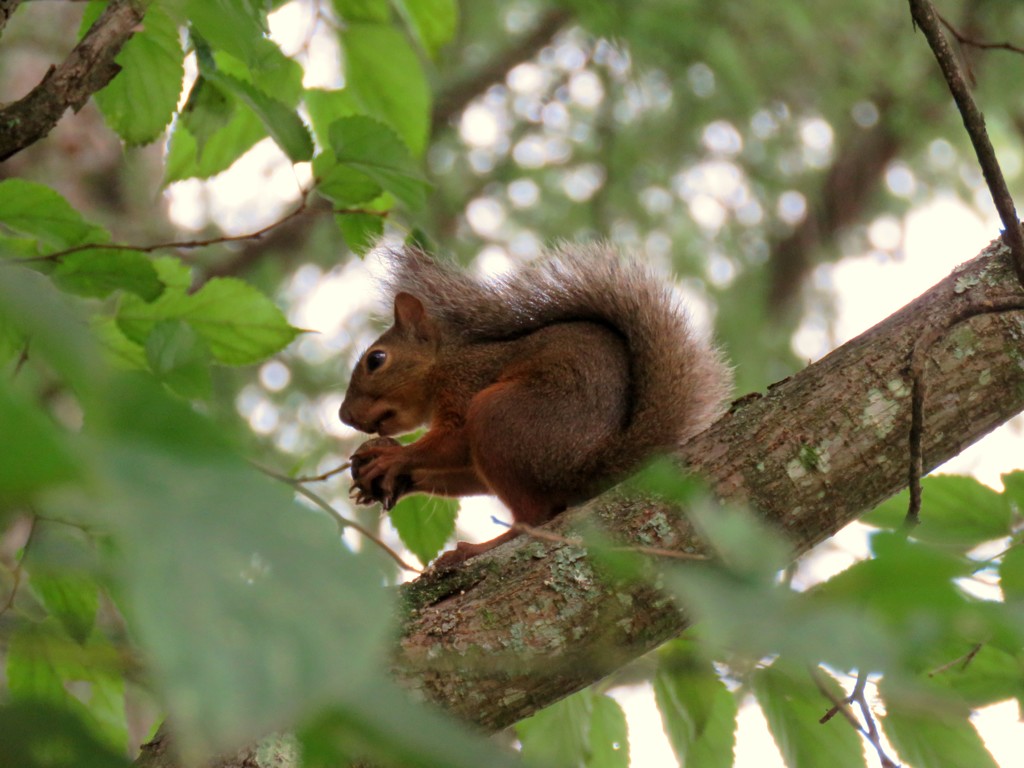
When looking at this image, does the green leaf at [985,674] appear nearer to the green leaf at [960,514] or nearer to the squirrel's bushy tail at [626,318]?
the green leaf at [960,514]

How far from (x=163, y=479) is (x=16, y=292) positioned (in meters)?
0.07

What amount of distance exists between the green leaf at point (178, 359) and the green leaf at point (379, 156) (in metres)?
0.32

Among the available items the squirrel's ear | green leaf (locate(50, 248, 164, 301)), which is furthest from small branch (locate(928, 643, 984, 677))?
the squirrel's ear

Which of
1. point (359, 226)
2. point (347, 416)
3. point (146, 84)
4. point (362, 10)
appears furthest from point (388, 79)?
point (347, 416)

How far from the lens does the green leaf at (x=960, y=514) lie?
1.03m

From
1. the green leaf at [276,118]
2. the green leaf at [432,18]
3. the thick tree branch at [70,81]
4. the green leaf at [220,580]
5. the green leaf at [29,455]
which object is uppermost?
the green leaf at [432,18]

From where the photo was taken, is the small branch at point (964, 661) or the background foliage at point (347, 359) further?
the small branch at point (964, 661)

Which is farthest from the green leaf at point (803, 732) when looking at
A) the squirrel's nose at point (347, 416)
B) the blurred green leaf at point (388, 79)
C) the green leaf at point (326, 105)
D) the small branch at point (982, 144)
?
the squirrel's nose at point (347, 416)

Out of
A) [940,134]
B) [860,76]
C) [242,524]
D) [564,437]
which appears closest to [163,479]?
Answer: [242,524]

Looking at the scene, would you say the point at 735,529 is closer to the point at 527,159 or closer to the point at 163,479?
the point at 163,479

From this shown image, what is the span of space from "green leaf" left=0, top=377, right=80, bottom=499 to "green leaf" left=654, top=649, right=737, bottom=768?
0.98 metres

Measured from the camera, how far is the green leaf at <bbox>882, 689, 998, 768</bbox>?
3.28ft

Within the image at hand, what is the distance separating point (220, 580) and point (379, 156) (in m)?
1.19

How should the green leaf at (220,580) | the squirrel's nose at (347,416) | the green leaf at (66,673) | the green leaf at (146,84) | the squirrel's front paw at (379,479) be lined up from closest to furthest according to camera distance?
the green leaf at (220,580), the green leaf at (66,673), the green leaf at (146,84), the squirrel's front paw at (379,479), the squirrel's nose at (347,416)
